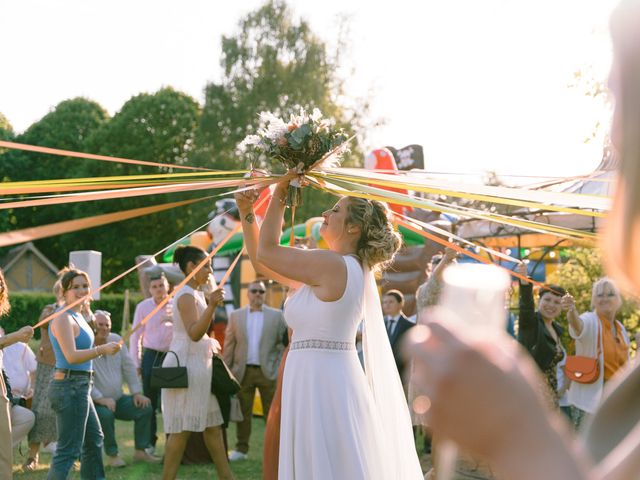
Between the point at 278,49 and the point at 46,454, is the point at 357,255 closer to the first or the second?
the point at 46,454

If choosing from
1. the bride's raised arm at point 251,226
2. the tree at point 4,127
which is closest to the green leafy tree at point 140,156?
the tree at point 4,127

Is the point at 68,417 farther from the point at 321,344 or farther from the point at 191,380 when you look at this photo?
the point at 321,344

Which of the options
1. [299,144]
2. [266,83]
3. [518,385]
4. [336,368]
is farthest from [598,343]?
[266,83]

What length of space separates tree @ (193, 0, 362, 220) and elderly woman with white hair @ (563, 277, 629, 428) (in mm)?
29278

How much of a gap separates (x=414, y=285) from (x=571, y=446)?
1218 centimetres

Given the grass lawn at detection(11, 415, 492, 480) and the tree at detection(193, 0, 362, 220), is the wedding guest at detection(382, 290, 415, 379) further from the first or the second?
the tree at detection(193, 0, 362, 220)

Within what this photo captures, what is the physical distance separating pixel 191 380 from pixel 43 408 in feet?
9.64

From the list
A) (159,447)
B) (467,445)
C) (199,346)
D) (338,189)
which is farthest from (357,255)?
(159,447)

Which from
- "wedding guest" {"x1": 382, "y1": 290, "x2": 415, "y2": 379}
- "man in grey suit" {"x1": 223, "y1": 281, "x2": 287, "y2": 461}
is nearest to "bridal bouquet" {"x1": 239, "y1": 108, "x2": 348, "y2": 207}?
"wedding guest" {"x1": 382, "y1": 290, "x2": 415, "y2": 379}

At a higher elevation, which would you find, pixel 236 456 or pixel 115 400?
pixel 115 400

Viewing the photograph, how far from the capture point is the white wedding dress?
4680 millimetres

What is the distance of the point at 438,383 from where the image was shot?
2.81 ft

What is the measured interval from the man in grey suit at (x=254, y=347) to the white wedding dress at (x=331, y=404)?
5.95 meters

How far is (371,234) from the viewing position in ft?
16.9
